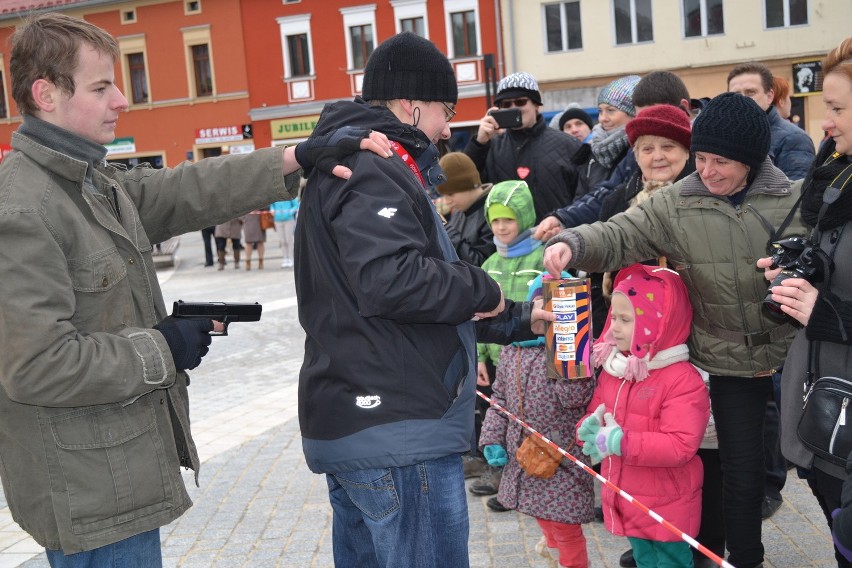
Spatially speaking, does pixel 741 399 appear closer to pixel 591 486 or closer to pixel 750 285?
pixel 750 285

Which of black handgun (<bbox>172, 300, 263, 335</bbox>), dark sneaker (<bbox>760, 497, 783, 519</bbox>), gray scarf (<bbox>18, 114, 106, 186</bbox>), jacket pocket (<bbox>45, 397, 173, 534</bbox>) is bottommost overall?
dark sneaker (<bbox>760, 497, 783, 519</bbox>)

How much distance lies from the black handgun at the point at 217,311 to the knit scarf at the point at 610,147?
9.79 feet

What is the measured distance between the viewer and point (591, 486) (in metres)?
4.24

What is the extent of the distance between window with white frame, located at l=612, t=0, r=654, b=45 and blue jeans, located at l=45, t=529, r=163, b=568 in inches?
1242

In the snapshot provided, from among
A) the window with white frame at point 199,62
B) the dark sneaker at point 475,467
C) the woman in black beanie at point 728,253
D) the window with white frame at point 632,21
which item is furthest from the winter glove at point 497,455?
the window with white frame at point 199,62

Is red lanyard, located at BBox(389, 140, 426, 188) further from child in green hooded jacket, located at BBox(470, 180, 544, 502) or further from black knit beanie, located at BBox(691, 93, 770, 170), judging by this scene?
child in green hooded jacket, located at BBox(470, 180, 544, 502)

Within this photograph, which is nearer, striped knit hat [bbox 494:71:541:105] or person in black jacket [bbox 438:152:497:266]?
person in black jacket [bbox 438:152:497:266]

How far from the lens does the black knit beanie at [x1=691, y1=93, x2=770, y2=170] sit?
3.62m

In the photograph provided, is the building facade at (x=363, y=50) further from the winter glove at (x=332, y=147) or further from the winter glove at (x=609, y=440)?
the winter glove at (x=332, y=147)

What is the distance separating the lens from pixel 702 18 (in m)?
31.2

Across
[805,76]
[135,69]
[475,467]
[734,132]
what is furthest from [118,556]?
[135,69]

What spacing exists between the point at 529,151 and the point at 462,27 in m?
29.7

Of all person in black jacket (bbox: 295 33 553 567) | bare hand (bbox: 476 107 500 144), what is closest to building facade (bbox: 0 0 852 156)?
bare hand (bbox: 476 107 500 144)

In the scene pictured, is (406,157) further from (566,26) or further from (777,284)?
(566,26)
